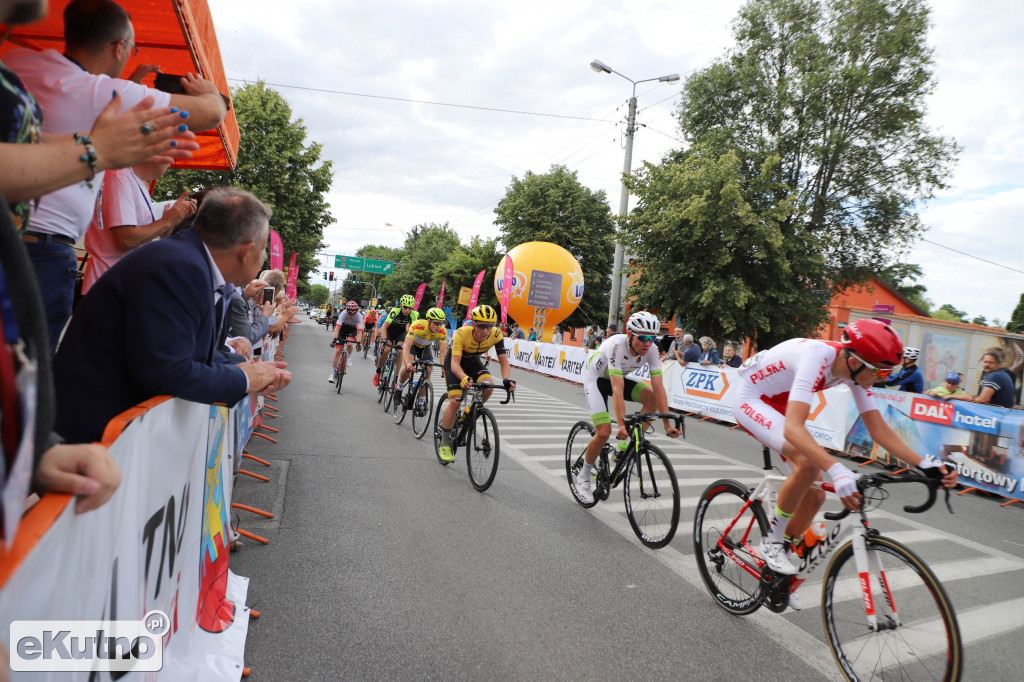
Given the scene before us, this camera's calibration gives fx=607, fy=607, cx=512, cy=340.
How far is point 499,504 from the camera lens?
19.0 feet

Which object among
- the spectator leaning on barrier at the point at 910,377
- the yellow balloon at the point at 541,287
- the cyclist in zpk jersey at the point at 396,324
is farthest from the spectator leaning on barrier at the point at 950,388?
the yellow balloon at the point at 541,287

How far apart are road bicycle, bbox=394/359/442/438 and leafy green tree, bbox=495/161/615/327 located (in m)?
31.4

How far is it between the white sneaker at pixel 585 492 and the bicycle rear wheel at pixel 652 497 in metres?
0.53

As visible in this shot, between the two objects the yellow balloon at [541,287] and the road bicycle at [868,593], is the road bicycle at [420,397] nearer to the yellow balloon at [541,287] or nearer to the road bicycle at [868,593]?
the road bicycle at [868,593]

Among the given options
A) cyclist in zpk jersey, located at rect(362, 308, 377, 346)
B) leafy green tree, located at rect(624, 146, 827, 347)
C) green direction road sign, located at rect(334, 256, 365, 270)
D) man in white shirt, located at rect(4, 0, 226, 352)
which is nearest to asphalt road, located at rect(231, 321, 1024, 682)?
man in white shirt, located at rect(4, 0, 226, 352)

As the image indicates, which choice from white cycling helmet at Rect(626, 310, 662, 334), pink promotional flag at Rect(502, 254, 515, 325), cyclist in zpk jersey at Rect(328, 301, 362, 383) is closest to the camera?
white cycling helmet at Rect(626, 310, 662, 334)

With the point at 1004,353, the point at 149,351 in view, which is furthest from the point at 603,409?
the point at 1004,353

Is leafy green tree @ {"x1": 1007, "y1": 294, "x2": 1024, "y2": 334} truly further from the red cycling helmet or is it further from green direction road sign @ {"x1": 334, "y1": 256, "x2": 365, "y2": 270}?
green direction road sign @ {"x1": 334, "y1": 256, "x2": 365, "y2": 270}

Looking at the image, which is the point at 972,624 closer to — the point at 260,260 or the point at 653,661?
the point at 653,661

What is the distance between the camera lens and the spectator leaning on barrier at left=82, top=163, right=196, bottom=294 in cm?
325

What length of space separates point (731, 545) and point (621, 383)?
1822 millimetres

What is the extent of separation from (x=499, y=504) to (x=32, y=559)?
4.84 metres

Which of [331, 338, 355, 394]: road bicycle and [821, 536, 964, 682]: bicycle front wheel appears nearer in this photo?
[821, 536, 964, 682]: bicycle front wheel

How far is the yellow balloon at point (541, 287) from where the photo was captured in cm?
3152
